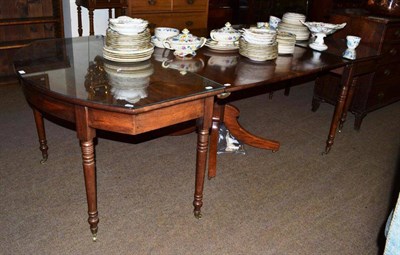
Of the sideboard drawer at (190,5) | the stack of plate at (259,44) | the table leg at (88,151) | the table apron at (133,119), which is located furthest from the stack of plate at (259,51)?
the sideboard drawer at (190,5)

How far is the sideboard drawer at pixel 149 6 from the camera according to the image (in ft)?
A: 11.3

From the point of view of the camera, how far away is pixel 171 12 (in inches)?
145

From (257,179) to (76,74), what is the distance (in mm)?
1252

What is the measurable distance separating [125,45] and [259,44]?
0.71 m

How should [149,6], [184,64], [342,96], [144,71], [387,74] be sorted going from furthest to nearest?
1. [149,6]
2. [387,74]
3. [342,96]
4. [184,64]
5. [144,71]

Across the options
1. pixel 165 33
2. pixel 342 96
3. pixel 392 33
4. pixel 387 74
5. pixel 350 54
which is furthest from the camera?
pixel 387 74

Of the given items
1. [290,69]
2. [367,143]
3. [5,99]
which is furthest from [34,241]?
[367,143]

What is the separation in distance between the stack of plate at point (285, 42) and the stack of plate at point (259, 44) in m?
0.17

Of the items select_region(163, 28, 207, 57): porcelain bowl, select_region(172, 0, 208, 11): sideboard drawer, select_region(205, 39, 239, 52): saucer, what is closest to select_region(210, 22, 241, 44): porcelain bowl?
select_region(205, 39, 239, 52): saucer

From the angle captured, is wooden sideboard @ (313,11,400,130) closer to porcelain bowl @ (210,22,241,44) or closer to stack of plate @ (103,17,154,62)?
porcelain bowl @ (210,22,241,44)

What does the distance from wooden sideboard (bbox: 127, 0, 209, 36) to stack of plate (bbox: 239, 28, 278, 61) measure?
135 centimetres

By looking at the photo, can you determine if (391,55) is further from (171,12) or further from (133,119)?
(133,119)

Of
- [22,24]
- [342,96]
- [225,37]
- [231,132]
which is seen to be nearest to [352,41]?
[342,96]

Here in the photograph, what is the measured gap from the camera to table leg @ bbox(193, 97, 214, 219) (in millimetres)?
1707
